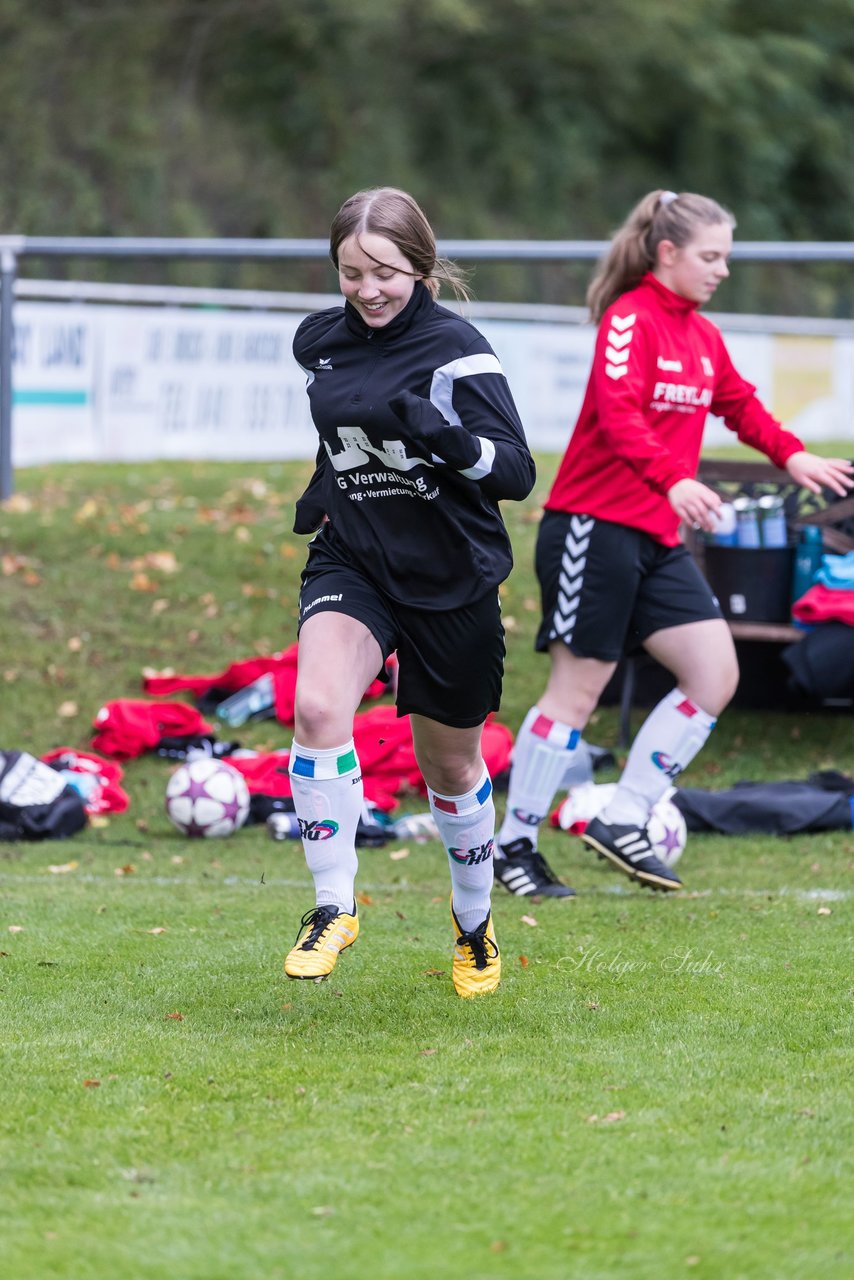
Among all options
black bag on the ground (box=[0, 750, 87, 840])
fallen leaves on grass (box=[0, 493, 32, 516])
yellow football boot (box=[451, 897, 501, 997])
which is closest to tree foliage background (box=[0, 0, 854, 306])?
fallen leaves on grass (box=[0, 493, 32, 516])

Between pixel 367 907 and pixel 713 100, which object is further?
pixel 713 100

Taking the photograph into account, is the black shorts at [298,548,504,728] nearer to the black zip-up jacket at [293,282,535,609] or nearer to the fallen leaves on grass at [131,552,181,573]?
the black zip-up jacket at [293,282,535,609]

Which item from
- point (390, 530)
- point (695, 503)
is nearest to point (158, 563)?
point (695, 503)

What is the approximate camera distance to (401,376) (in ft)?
13.9

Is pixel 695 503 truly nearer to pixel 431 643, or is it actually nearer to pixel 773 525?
pixel 431 643

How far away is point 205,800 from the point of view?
738 centimetres

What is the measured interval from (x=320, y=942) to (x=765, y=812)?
370 centimetres

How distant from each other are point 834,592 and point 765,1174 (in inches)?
212

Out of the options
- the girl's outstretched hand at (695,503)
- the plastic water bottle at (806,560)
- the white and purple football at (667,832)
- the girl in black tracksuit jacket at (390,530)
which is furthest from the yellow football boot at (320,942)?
the plastic water bottle at (806,560)

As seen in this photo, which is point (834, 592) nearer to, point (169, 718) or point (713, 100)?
point (169, 718)

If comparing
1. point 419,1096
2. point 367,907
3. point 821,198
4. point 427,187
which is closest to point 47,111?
point 427,187

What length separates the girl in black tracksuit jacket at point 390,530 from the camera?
419 cm

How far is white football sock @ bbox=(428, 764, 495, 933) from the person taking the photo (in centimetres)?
459

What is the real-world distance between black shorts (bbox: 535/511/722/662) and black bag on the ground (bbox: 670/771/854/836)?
5.03 ft
